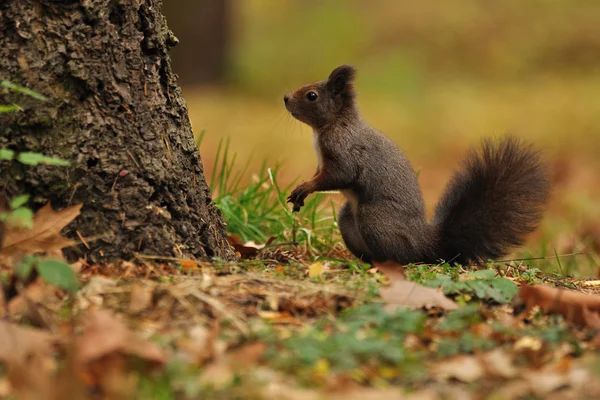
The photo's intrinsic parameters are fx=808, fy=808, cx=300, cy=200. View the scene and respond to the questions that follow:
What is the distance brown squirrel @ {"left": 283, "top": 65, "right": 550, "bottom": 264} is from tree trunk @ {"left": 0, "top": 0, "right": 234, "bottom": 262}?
3.55ft

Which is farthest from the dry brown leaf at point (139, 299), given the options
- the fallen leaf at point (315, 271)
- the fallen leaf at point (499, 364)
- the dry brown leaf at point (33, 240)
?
the fallen leaf at point (499, 364)

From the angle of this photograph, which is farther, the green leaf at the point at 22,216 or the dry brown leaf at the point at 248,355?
the green leaf at the point at 22,216

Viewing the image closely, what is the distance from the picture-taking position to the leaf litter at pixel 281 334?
6.23 ft

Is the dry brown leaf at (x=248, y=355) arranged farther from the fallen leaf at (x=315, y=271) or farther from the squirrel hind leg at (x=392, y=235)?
the squirrel hind leg at (x=392, y=235)

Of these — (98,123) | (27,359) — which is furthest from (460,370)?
(98,123)

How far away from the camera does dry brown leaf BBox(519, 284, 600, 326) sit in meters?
2.56

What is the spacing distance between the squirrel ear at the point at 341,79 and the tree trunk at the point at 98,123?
4.78ft

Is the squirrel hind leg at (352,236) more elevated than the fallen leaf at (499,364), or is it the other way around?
the squirrel hind leg at (352,236)

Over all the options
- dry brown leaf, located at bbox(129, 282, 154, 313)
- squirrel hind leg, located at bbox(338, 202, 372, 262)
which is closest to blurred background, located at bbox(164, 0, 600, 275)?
Answer: squirrel hind leg, located at bbox(338, 202, 372, 262)

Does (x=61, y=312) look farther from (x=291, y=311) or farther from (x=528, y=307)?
(x=528, y=307)

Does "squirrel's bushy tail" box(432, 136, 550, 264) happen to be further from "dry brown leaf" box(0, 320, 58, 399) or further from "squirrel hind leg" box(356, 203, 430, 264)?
"dry brown leaf" box(0, 320, 58, 399)

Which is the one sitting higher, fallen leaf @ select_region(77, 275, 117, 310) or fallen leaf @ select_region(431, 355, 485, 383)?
fallen leaf @ select_region(77, 275, 117, 310)

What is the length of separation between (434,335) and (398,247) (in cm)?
148

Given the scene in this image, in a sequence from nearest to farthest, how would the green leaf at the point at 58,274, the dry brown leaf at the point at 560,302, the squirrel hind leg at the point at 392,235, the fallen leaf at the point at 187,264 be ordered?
the green leaf at the point at 58,274 < the dry brown leaf at the point at 560,302 < the fallen leaf at the point at 187,264 < the squirrel hind leg at the point at 392,235
